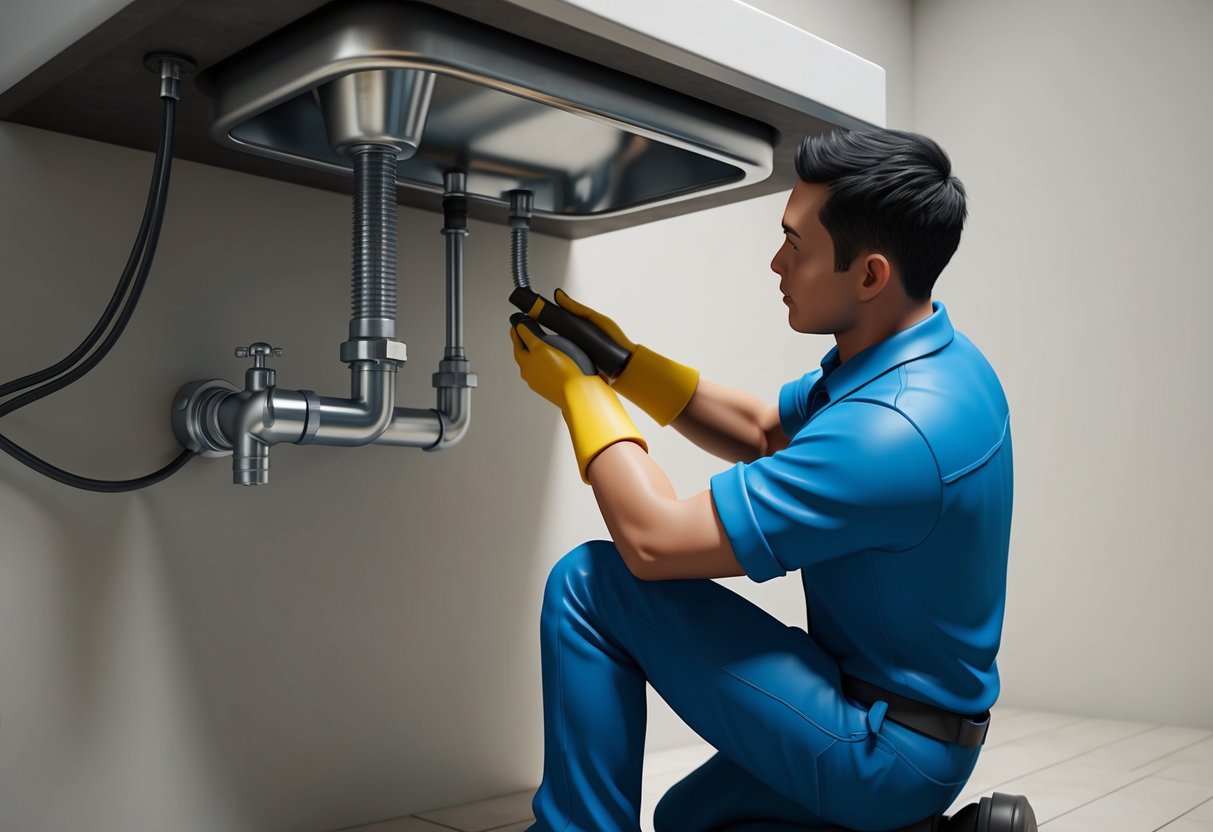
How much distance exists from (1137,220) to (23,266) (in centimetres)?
190

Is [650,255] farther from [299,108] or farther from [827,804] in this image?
[827,804]

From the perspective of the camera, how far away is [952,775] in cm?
95

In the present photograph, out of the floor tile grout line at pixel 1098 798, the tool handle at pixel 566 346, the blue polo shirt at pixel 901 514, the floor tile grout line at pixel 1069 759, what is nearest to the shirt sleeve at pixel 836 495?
the blue polo shirt at pixel 901 514

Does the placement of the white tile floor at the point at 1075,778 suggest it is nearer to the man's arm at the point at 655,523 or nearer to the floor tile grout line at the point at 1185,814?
the floor tile grout line at the point at 1185,814

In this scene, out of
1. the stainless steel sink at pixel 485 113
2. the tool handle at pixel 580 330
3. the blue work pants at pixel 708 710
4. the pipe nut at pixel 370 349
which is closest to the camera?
the stainless steel sink at pixel 485 113

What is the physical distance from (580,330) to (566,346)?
0.23 ft

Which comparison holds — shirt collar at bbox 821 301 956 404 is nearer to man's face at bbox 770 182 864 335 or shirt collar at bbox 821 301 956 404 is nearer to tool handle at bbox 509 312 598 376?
man's face at bbox 770 182 864 335

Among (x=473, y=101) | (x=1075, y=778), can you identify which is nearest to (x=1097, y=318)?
(x=1075, y=778)

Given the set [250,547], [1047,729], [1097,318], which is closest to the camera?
[250,547]

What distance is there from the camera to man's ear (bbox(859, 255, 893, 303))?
961 mm

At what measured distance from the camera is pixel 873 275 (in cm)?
97

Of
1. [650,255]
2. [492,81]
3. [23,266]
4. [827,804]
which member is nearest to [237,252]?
[23,266]

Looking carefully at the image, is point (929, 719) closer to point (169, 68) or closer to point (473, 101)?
point (473, 101)

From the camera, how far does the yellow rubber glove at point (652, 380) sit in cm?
123
